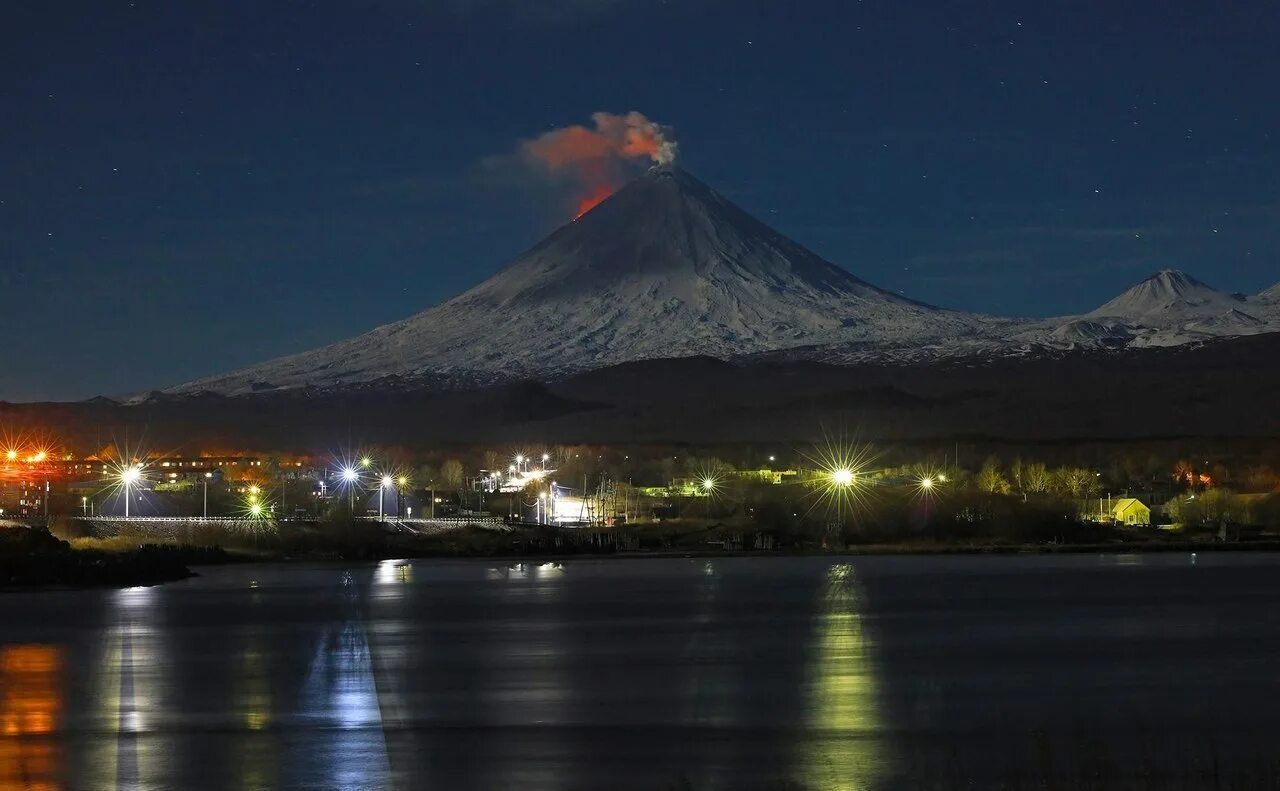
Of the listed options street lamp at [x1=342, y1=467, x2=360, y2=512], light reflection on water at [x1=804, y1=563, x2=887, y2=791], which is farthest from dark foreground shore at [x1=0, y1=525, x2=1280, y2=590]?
light reflection on water at [x1=804, y1=563, x2=887, y2=791]

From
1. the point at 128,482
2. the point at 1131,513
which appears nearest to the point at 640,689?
the point at 128,482

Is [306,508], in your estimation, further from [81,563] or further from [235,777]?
[235,777]

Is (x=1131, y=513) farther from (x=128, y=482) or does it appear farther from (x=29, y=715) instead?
(x=29, y=715)

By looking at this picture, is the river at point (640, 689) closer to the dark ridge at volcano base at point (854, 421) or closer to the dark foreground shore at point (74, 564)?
the dark foreground shore at point (74, 564)

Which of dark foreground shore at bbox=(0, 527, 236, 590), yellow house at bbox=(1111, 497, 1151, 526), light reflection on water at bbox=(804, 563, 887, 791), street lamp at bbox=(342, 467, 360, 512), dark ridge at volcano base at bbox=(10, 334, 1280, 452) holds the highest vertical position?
dark ridge at volcano base at bbox=(10, 334, 1280, 452)

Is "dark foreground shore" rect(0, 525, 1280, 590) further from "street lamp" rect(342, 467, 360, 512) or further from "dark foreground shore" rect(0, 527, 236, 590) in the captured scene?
"street lamp" rect(342, 467, 360, 512)

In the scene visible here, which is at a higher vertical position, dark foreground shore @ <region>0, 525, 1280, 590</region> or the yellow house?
the yellow house
